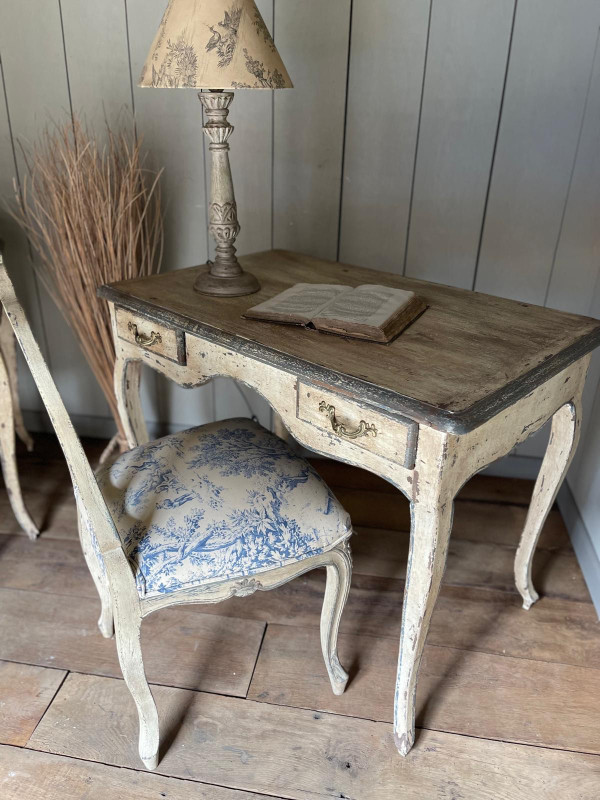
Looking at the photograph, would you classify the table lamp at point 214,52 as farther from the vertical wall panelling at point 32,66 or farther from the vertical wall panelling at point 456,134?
the vertical wall panelling at point 32,66

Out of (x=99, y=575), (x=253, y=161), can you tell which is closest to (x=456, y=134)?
(x=253, y=161)

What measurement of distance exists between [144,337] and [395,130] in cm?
99

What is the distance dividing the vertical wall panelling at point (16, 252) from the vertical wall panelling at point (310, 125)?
34.2 inches

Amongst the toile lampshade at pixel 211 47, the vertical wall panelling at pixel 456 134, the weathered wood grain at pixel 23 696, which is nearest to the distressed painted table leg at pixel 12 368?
the weathered wood grain at pixel 23 696

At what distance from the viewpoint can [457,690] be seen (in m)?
1.49

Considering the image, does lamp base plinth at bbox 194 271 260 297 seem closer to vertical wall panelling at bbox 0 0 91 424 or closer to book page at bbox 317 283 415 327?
book page at bbox 317 283 415 327

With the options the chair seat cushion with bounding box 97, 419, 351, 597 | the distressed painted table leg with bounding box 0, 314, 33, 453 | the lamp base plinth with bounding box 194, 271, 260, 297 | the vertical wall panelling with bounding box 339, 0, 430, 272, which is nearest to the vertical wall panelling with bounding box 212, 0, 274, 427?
the vertical wall panelling with bounding box 339, 0, 430, 272

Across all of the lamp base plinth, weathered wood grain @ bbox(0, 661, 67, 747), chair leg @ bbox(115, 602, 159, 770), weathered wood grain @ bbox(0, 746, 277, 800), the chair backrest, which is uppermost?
the lamp base plinth

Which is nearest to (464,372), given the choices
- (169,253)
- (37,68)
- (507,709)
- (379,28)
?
(507,709)

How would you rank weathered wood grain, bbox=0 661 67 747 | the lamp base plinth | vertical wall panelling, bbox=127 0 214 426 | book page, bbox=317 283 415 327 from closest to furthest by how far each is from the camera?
1. book page, bbox=317 283 415 327
2. weathered wood grain, bbox=0 661 67 747
3. the lamp base plinth
4. vertical wall panelling, bbox=127 0 214 426

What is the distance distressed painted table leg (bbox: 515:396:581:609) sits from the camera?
4.82 feet

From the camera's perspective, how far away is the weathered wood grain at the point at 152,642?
4.99 feet

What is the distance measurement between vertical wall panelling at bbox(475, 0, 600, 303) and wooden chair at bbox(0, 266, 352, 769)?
1.04m

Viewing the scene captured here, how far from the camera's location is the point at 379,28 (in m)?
1.78
